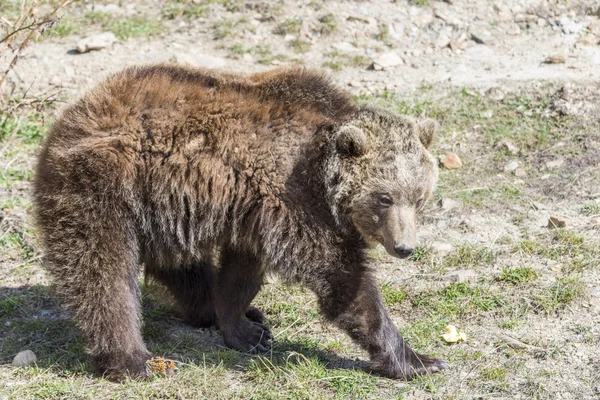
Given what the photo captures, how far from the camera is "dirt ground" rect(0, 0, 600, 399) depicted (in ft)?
19.4

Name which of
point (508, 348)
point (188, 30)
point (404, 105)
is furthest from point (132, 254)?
point (188, 30)

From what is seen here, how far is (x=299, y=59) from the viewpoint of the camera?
1073 centimetres

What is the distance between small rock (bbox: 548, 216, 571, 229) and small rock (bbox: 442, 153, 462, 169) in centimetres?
144

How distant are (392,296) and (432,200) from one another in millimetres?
1821

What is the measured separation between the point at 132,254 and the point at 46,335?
4.43ft

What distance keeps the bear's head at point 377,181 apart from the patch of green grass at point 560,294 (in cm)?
149

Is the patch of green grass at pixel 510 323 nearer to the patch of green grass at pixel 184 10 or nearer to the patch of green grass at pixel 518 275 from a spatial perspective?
the patch of green grass at pixel 518 275

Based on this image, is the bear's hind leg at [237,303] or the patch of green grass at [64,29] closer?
the bear's hind leg at [237,303]

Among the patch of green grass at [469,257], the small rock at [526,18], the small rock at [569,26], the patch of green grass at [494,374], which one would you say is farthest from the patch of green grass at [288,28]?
the patch of green grass at [494,374]

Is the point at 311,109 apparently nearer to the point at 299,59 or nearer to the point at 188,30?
the point at 299,59

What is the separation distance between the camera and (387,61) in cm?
1072

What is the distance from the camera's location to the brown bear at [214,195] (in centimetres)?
579

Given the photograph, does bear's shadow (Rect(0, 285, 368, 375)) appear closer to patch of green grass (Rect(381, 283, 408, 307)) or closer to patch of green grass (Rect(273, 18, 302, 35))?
patch of green grass (Rect(381, 283, 408, 307))

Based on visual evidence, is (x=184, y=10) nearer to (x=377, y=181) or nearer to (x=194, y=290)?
(x=194, y=290)
